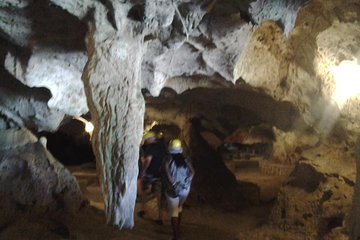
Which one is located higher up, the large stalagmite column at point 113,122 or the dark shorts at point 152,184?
the large stalagmite column at point 113,122

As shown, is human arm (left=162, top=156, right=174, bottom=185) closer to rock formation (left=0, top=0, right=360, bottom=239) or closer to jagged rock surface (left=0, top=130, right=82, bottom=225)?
rock formation (left=0, top=0, right=360, bottom=239)

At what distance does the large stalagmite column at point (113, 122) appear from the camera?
4234mm

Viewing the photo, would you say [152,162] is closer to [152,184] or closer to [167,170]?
[152,184]

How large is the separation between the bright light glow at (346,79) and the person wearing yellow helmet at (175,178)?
2.47m

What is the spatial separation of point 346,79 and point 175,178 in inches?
108

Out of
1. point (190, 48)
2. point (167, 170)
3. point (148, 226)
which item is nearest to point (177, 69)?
point (190, 48)

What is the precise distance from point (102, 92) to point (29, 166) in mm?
2121

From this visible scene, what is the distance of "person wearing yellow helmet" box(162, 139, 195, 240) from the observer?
523 centimetres

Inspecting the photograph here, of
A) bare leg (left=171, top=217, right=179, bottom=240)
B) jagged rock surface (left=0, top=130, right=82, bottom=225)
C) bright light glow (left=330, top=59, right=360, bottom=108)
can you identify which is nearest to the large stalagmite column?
bare leg (left=171, top=217, right=179, bottom=240)

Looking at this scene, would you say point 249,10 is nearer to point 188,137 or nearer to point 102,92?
point 102,92

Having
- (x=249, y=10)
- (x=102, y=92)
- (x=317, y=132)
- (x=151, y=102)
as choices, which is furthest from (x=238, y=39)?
(x=151, y=102)

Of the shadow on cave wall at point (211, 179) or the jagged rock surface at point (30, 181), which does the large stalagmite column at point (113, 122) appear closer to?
the jagged rock surface at point (30, 181)

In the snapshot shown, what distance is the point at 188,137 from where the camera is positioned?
9.94 m

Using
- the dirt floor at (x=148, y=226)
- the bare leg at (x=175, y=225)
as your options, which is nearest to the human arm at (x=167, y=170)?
the bare leg at (x=175, y=225)
